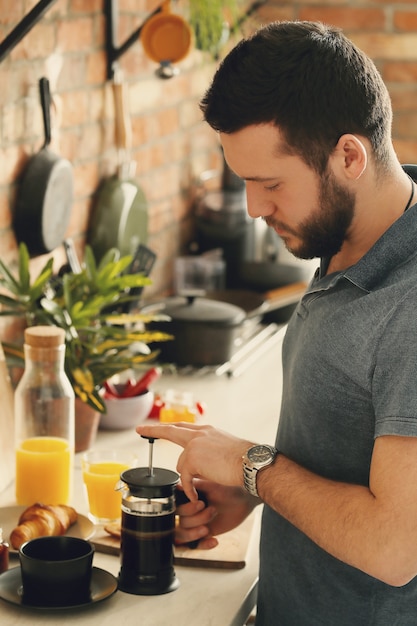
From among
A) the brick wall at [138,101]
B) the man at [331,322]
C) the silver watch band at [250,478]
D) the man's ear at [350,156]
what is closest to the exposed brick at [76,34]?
the brick wall at [138,101]

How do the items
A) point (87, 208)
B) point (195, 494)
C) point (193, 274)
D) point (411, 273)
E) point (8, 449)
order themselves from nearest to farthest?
point (411, 273) < point (195, 494) < point (8, 449) < point (87, 208) < point (193, 274)

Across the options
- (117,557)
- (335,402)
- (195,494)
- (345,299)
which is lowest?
(117,557)

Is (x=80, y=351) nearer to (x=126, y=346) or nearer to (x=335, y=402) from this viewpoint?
(x=126, y=346)

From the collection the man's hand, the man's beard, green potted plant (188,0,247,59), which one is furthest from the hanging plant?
the man's hand

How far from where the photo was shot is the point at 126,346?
198 centimetres

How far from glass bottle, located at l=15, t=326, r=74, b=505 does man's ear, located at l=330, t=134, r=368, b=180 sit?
609mm

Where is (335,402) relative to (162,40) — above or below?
below

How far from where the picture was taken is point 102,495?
1.64 m

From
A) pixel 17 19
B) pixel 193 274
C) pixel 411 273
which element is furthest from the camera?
pixel 193 274

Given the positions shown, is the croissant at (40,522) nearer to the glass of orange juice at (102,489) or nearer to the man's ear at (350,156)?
the glass of orange juice at (102,489)

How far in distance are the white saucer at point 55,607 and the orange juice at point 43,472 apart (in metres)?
0.25

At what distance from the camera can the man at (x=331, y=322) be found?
1212mm

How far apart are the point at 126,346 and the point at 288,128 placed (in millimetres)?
789

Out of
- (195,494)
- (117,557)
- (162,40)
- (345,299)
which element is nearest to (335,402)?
(345,299)
